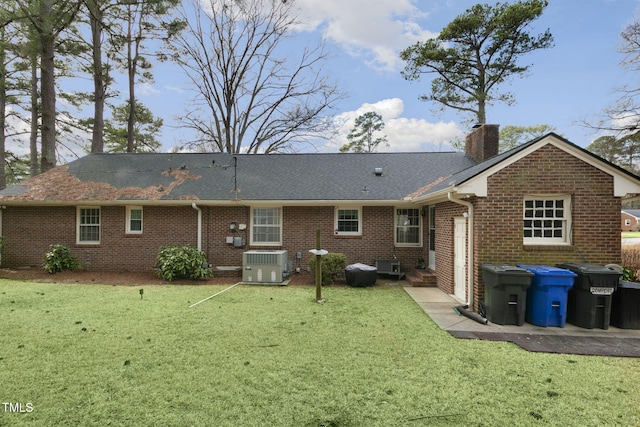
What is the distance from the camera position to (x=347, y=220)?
11328 millimetres

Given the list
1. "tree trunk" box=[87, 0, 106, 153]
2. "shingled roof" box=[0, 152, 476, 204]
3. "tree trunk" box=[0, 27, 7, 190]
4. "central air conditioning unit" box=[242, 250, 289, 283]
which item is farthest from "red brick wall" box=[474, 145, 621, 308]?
"tree trunk" box=[0, 27, 7, 190]

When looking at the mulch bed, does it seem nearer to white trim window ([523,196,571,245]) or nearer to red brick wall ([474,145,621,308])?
red brick wall ([474,145,621,308])

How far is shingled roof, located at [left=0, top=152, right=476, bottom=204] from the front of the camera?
11141mm

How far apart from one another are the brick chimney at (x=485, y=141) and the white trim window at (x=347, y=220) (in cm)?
525

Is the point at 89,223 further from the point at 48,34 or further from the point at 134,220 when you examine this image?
the point at 48,34

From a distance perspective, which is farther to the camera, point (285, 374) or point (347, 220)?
point (347, 220)

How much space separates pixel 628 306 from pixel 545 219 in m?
2.03

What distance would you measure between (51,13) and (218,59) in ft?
34.4

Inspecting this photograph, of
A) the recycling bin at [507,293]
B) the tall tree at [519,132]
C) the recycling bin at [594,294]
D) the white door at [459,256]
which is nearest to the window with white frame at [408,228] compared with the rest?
the white door at [459,256]

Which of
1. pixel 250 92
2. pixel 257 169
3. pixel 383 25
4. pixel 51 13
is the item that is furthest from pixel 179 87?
pixel 383 25

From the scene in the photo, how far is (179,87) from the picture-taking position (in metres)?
22.1

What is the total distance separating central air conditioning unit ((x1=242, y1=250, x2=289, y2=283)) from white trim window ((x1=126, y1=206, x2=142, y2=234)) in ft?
15.7

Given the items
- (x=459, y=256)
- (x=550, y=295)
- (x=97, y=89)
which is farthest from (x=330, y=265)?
(x=97, y=89)

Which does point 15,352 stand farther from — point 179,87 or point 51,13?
point 179,87
